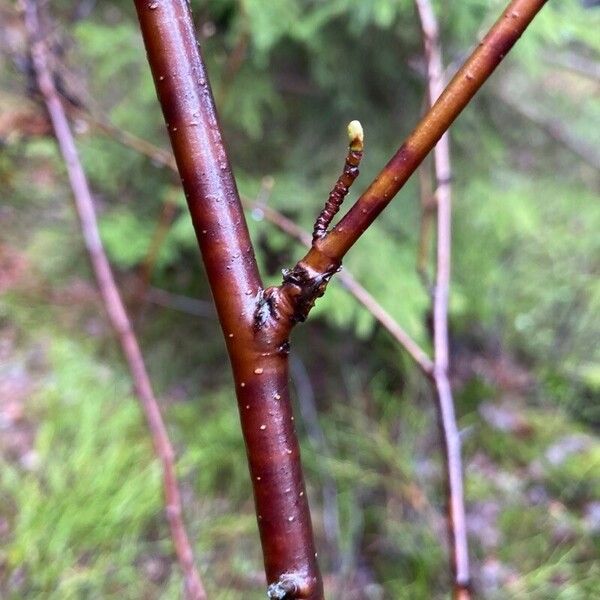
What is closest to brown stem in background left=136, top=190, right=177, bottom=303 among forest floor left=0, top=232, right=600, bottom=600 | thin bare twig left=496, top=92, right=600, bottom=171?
forest floor left=0, top=232, right=600, bottom=600

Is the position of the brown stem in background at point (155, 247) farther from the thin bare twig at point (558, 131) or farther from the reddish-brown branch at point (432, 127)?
the thin bare twig at point (558, 131)

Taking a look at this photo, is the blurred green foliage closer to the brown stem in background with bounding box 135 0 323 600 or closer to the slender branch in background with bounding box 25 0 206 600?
the slender branch in background with bounding box 25 0 206 600

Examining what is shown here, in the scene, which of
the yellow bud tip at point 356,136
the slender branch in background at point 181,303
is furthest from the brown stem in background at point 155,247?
the yellow bud tip at point 356,136

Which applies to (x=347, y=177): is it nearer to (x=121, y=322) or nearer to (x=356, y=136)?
(x=356, y=136)

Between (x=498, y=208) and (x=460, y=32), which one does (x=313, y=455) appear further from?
(x=460, y=32)

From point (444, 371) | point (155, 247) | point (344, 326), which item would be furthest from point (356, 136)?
point (344, 326)

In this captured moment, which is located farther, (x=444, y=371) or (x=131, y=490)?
(x=131, y=490)

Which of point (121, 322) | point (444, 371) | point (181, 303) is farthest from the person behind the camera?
point (181, 303)
